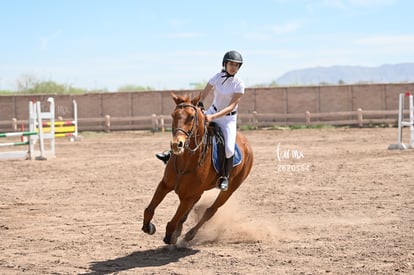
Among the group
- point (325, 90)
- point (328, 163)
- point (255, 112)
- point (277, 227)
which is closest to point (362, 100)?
point (325, 90)

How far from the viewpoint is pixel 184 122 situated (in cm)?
717

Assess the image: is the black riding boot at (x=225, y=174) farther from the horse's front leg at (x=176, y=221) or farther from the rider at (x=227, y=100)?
the horse's front leg at (x=176, y=221)

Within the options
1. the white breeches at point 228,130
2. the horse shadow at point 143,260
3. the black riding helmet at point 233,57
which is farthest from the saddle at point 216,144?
the horse shadow at point 143,260

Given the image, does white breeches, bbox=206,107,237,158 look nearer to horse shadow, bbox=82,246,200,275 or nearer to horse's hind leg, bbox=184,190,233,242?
horse's hind leg, bbox=184,190,233,242

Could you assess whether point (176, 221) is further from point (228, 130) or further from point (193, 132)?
point (228, 130)

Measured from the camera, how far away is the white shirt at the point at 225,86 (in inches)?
331

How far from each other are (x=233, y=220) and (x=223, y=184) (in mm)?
1591

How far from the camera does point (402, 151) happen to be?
19312mm

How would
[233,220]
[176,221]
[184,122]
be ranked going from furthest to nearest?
[233,220] → [176,221] → [184,122]

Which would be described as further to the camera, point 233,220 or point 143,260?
point 233,220

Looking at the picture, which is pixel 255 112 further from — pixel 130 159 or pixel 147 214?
pixel 147 214

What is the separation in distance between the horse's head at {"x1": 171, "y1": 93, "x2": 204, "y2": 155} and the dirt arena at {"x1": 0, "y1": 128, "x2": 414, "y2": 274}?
1.45m

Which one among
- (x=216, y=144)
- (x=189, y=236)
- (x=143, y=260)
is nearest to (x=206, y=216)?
(x=189, y=236)

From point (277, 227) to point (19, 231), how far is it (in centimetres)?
399
